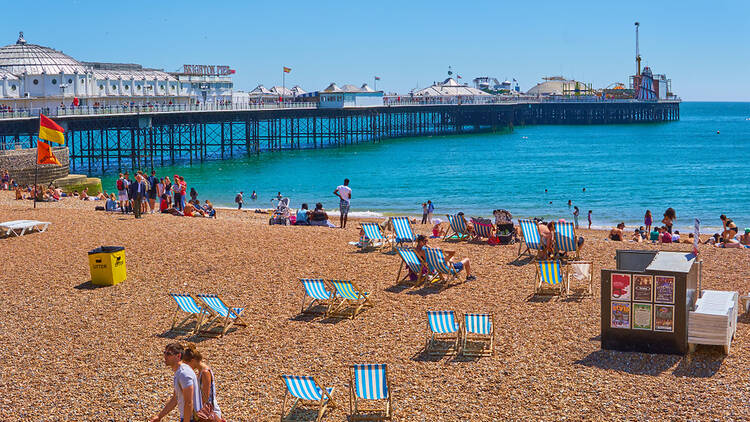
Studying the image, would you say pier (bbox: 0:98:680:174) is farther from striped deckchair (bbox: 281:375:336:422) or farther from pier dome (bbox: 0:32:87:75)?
striped deckchair (bbox: 281:375:336:422)

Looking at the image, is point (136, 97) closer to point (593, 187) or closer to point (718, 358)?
point (593, 187)

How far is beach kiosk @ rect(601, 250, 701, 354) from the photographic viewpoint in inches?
302

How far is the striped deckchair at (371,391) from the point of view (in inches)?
258

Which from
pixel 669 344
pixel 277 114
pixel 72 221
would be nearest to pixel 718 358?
pixel 669 344

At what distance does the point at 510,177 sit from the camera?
143 ft

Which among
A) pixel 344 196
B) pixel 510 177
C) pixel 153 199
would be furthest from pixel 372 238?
pixel 510 177

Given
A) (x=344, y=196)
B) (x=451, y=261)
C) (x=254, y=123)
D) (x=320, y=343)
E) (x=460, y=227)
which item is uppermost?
(x=254, y=123)

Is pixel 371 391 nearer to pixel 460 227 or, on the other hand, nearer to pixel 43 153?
pixel 460 227

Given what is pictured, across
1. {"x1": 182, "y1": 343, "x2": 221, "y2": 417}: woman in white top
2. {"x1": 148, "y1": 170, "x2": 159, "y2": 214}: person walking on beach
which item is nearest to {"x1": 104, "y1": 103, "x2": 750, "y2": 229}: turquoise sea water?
{"x1": 148, "y1": 170, "x2": 159, "y2": 214}: person walking on beach

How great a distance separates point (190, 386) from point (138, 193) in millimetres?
11281

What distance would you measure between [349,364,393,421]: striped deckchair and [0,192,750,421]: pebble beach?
128 mm

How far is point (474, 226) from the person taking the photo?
13.7 metres

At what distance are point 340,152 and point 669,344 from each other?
5199cm

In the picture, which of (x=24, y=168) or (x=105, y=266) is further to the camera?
(x=24, y=168)
